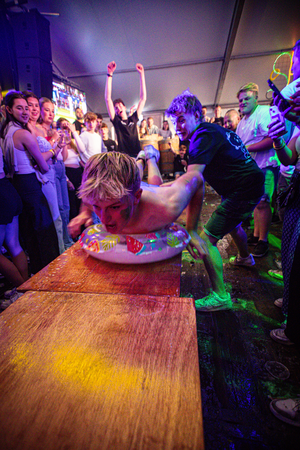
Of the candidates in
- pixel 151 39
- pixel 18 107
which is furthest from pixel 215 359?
pixel 151 39

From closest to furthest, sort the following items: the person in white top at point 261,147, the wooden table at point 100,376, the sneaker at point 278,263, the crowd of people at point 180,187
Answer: the wooden table at point 100,376 → the crowd of people at point 180,187 → the sneaker at point 278,263 → the person in white top at point 261,147

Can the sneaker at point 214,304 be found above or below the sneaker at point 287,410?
above

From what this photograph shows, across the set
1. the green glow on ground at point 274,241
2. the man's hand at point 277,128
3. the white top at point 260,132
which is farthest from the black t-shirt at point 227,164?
the green glow on ground at point 274,241

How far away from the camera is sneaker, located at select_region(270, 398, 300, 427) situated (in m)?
1.14

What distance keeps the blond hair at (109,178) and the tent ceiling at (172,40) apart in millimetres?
6870

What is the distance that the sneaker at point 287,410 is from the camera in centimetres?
114

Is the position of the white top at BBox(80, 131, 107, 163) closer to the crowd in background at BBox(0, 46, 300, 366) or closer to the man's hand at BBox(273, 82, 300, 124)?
the crowd in background at BBox(0, 46, 300, 366)

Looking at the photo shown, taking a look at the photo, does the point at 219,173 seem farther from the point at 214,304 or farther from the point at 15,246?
the point at 15,246

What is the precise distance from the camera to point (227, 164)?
72.2 inches

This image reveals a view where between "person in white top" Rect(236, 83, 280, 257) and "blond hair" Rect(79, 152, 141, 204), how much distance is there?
98.3 inches

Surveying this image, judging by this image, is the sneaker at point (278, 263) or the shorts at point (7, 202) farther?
the sneaker at point (278, 263)

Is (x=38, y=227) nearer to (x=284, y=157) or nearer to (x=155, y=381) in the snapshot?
(x=155, y=381)

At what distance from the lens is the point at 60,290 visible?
989 mm

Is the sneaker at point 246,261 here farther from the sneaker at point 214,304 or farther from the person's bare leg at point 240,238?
the sneaker at point 214,304
